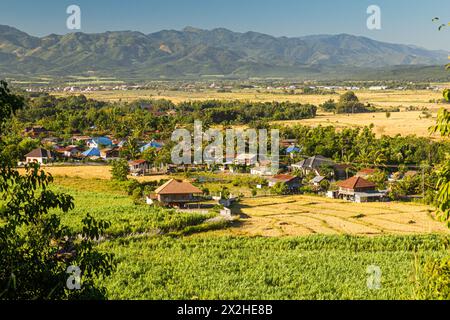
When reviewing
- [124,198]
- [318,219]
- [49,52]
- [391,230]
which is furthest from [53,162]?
[49,52]

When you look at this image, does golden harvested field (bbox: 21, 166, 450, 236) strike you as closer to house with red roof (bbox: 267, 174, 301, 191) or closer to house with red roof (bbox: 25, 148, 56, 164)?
house with red roof (bbox: 267, 174, 301, 191)

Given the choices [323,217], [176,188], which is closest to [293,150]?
[176,188]

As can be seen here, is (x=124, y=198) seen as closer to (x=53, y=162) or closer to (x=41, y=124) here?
(x=53, y=162)

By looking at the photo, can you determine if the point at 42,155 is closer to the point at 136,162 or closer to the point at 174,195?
the point at 136,162

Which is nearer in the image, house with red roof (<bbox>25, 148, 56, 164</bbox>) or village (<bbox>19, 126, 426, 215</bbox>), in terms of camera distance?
village (<bbox>19, 126, 426, 215</bbox>)

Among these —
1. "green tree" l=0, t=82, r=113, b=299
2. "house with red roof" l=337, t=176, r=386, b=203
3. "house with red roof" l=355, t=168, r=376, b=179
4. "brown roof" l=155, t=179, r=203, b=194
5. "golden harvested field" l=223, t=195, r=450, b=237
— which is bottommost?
"golden harvested field" l=223, t=195, r=450, b=237

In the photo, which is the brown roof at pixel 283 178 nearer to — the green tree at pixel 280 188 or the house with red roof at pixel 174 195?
the green tree at pixel 280 188

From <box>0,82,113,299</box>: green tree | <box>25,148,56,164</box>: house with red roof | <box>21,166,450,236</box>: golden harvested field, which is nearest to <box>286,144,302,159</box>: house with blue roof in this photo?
<box>21,166,450,236</box>: golden harvested field

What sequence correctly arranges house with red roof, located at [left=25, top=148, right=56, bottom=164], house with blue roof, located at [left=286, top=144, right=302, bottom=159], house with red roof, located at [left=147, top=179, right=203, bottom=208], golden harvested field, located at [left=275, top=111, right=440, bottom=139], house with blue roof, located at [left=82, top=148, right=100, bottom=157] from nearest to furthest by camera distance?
house with red roof, located at [left=147, top=179, right=203, bottom=208]
house with red roof, located at [left=25, top=148, right=56, bottom=164]
house with blue roof, located at [left=286, top=144, right=302, bottom=159]
house with blue roof, located at [left=82, top=148, right=100, bottom=157]
golden harvested field, located at [left=275, top=111, right=440, bottom=139]
